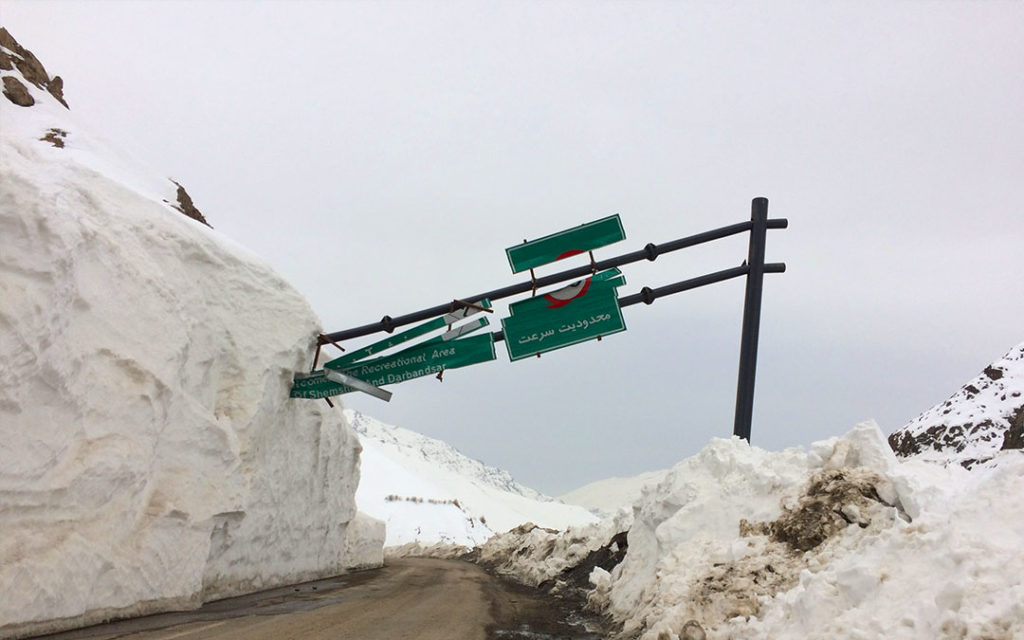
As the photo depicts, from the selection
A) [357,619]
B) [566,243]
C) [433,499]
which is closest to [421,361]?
[566,243]

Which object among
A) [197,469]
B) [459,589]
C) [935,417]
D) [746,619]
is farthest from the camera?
[935,417]

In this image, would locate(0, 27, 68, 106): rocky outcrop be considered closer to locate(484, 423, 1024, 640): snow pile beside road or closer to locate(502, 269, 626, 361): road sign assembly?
locate(502, 269, 626, 361): road sign assembly

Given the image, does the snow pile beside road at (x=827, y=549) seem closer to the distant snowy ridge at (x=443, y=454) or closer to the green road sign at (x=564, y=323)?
the green road sign at (x=564, y=323)

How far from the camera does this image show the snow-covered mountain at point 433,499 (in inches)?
2361

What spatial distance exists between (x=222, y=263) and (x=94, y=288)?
3626 mm

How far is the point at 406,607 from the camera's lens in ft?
38.8

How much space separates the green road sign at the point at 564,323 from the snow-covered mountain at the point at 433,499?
37.3 meters

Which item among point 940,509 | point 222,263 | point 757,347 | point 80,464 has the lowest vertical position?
point 940,509

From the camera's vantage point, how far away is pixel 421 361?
1330cm

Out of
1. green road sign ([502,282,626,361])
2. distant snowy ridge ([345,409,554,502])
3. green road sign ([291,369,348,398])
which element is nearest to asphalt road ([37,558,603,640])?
green road sign ([291,369,348,398])

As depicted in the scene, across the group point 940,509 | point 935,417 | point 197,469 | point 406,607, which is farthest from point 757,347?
point 197,469

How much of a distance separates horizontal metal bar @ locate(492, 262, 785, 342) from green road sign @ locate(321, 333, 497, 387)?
42 centimetres

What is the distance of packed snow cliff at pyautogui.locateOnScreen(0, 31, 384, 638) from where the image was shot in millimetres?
8414

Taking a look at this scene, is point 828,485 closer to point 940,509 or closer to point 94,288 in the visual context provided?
point 940,509
